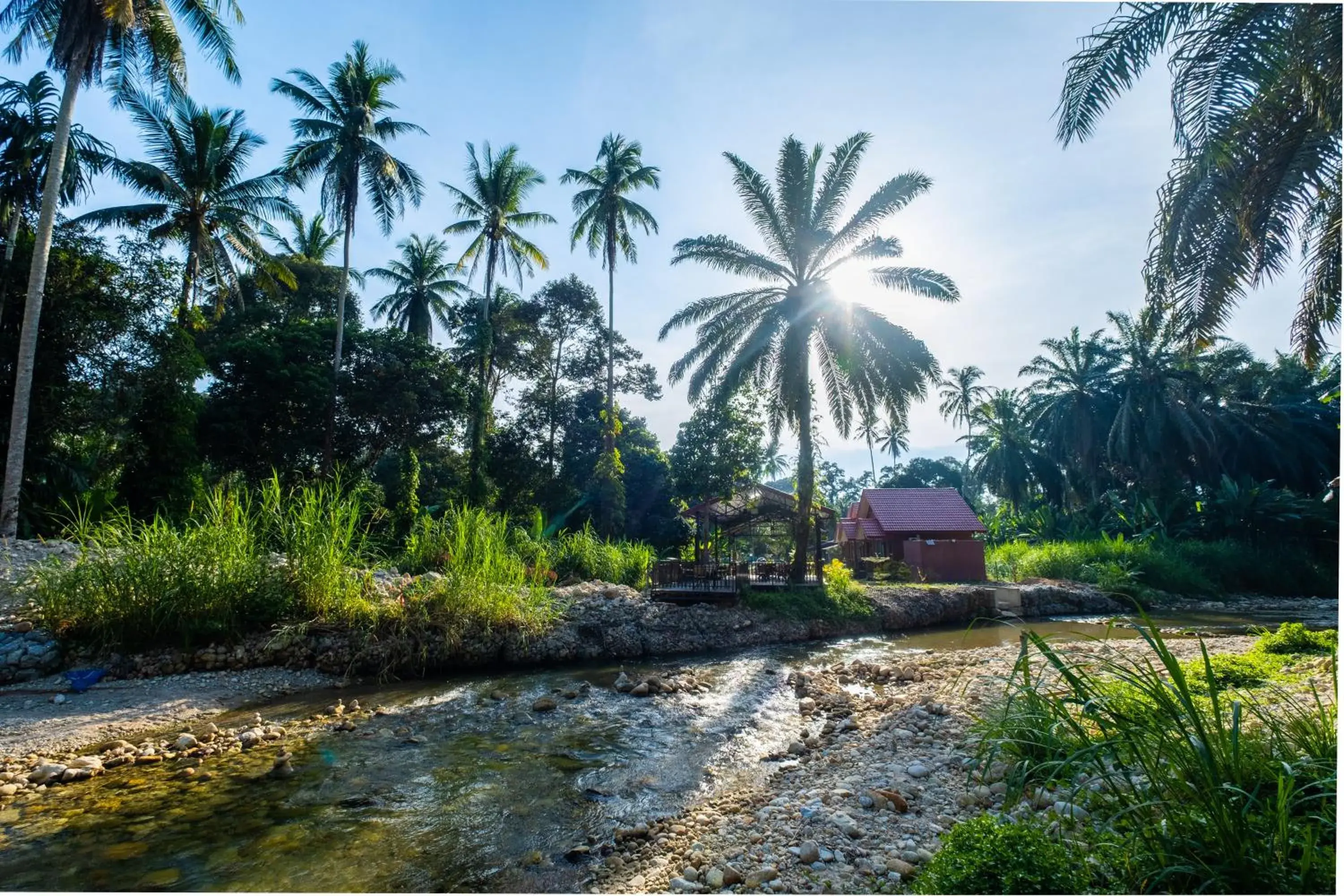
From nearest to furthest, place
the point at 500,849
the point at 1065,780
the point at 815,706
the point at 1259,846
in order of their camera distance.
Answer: the point at 1259,846, the point at 1065,780, the point at 500,849, the point at 815,706

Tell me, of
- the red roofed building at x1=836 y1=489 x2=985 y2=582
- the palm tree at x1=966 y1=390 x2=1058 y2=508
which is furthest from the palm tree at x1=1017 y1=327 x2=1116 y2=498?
the red roofed building at x1=836 y1=489 x2=985 y2=582

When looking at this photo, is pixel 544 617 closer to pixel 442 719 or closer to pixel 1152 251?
pixel 442 719

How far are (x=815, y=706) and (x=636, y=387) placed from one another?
78.0 ft

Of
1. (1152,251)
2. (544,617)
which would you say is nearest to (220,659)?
(544,617)

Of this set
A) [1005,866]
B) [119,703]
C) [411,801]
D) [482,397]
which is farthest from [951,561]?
[119,703]

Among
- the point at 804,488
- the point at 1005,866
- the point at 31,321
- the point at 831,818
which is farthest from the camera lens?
the point at 804,488

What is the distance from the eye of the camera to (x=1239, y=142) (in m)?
5.95

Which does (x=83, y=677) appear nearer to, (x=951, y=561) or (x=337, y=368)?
(x=337, y=368)

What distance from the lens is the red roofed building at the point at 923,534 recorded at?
2411 cm

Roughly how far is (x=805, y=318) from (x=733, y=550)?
7132mm

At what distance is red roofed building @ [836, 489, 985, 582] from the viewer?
24109mm

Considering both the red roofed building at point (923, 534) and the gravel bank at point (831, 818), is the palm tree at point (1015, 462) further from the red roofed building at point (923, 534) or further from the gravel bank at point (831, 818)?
the gravel bank at point (831, 818)

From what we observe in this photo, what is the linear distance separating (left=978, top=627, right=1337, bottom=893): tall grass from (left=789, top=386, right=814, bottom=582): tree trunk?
1328cm

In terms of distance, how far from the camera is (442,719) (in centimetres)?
764
